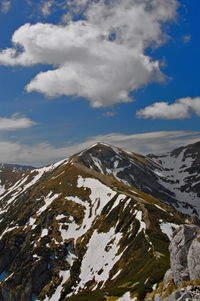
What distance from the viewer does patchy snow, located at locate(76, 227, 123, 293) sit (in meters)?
115

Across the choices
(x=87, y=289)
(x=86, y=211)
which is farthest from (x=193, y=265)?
(x=86, y=211)

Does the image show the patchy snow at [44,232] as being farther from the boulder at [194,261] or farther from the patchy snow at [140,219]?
the boulder at [194,261]

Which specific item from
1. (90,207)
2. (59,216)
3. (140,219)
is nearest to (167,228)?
(140,219)

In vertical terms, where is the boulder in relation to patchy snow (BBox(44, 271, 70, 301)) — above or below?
above

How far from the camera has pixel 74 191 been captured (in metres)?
199

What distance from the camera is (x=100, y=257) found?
416ft

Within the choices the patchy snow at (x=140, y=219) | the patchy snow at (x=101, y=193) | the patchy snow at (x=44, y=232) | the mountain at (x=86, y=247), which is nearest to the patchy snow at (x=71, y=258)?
the mountain at (x=86, y=247)

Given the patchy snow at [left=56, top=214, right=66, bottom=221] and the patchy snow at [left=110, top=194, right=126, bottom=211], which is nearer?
the patchy snow at [left=110, top=194, right=126, bottom=211]

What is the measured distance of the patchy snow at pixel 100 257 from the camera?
378ft

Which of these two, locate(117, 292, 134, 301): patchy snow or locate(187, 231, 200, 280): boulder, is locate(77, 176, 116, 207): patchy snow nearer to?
locate(117, 292, 134, 301): patchy snow

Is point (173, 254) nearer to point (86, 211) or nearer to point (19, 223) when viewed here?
point (86, 211)

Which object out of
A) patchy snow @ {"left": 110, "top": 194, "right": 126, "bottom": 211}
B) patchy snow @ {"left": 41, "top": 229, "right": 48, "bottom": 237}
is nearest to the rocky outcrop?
patchy snow @ {"left": 110, "top": 194, "right": 126, "bottom": 211}

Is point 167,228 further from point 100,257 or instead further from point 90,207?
point 90,207

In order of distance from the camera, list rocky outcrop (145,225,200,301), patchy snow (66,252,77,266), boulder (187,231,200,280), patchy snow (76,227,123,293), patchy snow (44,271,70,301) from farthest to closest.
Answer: patchy snow (66,252,77,266), patchy snow (44,271,70,301), patchy snow (76,227,123,293), rocky outcrop (145,225,200,301), boulder (187,231,200,280)
